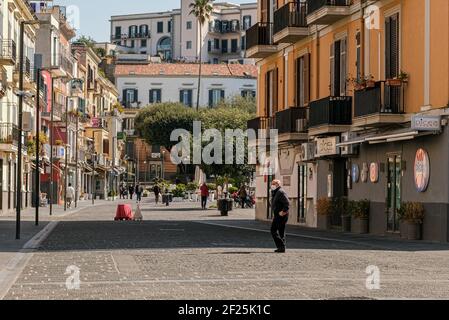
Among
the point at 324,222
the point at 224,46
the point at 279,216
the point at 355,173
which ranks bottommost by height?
the point at 324,222

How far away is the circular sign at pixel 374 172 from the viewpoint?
120 ft

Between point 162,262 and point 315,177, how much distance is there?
868 inches

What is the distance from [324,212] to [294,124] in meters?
4.57

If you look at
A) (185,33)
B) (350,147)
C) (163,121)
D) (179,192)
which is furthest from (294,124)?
(185,33)

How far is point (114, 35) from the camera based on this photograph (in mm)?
193625

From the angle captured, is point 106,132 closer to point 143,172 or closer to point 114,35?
point 143,172

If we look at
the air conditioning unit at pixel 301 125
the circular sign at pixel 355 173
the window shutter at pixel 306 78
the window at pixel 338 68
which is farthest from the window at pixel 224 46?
the circular sign at pixel 355 173

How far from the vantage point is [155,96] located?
142 meters

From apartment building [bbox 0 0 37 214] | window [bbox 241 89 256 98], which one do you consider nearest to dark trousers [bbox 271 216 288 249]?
apartment building [bbox 0 0 37 214]

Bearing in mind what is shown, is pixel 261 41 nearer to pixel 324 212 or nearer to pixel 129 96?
pixel 324 212

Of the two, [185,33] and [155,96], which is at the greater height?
[185,33]

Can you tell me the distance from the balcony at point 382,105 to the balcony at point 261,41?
14.3m

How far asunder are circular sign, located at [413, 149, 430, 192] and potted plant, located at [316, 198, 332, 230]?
831 cm

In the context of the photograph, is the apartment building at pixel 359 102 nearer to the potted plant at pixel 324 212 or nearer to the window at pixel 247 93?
the potted plant at pixel 324 212
